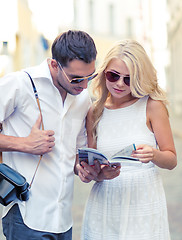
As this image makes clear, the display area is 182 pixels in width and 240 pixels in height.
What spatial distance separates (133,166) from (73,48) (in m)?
0.76

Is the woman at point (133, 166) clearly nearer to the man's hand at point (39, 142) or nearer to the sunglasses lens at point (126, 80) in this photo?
the sunglasses lens at point (126, 80)

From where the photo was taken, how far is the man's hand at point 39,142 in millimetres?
2404

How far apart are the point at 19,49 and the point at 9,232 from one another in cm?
1420

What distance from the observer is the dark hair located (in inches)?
98.1

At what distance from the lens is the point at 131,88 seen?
2600 mm

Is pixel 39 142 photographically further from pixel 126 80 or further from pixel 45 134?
pixel 126 80

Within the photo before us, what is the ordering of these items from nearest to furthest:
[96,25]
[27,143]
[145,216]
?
[27,143] → [145,216] → [96,25]

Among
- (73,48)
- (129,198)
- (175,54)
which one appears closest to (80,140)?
(129,198)

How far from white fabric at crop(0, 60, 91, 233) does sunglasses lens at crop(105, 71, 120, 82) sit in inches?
10.4

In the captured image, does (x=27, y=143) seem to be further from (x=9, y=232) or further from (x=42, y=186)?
(x=9, y=232)

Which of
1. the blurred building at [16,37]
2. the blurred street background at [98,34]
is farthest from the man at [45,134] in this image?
the blurred building at [16,37]

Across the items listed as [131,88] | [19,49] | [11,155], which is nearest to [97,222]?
[11,155]

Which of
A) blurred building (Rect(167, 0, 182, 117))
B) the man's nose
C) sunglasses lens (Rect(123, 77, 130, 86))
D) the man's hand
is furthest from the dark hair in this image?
blurred building (Rect(167, 0, 182, 117))

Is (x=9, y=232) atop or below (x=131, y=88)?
below
